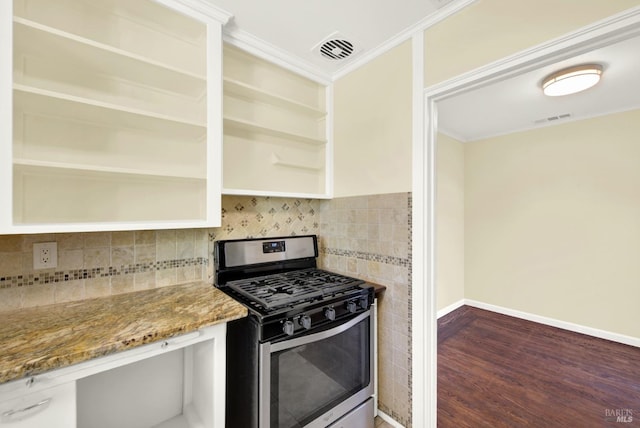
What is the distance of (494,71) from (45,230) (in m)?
2.07

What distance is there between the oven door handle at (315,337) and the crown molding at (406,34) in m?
1.68

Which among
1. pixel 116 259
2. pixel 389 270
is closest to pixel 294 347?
pixel 389 270

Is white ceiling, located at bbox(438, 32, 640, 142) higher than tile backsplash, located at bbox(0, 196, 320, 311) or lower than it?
higher

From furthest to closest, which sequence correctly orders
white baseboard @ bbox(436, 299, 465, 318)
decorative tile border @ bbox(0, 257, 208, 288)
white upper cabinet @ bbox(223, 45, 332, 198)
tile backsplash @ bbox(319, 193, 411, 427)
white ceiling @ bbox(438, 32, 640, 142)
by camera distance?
white baseboard @ bbox(436, 299, 465, 318)
white ceiling @ bbox(438, 32, 640, 142)
white upper cabinet @ bbox(223, 45, 332, 198)
tile backsplash @ bbox(319, 193, 411, 427)
decorative tile border @ bbox(0, 257, 208, 288)

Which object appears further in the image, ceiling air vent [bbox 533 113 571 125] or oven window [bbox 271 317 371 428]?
ceiling air vent [bbox 533 113 571 125]

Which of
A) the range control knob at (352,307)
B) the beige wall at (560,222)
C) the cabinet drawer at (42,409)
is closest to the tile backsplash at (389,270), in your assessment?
the range control knob at (352,307)

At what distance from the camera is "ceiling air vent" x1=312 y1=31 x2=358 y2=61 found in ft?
5.35

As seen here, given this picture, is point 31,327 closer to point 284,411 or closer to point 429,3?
point 284,411

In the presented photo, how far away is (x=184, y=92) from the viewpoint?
59.1 inches

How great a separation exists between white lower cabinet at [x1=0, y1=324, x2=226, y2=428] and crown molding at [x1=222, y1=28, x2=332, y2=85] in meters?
1.63

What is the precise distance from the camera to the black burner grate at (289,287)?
4.30ft

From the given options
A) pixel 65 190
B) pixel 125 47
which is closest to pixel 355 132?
pixel 125 47

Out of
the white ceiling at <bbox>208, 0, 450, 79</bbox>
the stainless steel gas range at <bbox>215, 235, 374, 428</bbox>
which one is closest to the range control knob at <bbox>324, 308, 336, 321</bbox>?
the stainless steel gas range at <bbox>215, 235, 374, 428</bbox>

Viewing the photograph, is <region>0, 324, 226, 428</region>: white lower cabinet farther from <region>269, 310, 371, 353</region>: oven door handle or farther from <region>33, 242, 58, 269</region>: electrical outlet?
<region>33, 242, 58, 269</region>: electrical outlet
